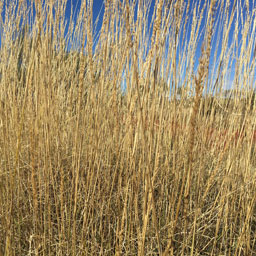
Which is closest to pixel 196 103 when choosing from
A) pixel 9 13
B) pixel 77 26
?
pixel 77 26

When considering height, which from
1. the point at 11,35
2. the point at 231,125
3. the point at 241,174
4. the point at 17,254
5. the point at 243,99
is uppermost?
the point at 11,35

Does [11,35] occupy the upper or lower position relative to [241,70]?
upper

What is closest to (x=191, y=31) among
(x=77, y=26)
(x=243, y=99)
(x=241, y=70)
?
(x=241, y=70)

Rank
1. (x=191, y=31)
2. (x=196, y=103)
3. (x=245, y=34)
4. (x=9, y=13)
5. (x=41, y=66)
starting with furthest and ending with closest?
Result: (x=9, y=13)
(x=191, y=31)
(x=245, y=34)
(x=41, y=66)
(x=196, y=103)

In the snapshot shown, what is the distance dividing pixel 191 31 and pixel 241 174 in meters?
0.73

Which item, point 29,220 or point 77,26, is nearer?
point 29,220

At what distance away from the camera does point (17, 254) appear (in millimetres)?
938

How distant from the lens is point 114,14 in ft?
3.00

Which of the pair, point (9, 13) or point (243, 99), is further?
point (9, 13)

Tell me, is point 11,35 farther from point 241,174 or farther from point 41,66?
point 241,174

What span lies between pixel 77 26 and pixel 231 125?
95 cm

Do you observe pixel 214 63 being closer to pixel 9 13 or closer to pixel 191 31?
pixel 191 31

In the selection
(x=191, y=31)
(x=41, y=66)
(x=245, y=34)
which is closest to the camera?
(x=41, y=66)

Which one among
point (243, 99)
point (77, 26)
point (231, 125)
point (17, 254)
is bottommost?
point (17, 254)
